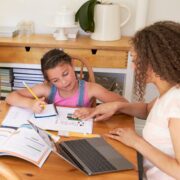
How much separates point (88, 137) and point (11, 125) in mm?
313

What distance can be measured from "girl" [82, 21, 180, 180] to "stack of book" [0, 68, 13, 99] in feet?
4.47

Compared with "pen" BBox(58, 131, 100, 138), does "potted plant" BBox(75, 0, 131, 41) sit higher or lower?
higher

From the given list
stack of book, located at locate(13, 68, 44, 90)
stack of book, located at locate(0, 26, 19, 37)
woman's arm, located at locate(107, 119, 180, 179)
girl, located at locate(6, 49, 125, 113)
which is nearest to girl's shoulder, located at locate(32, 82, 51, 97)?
girl, located at locate(6, 49, 125, 113)

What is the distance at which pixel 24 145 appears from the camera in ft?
3.42

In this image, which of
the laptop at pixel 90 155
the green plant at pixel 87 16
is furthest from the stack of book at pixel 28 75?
the laptop at pixel 90 155

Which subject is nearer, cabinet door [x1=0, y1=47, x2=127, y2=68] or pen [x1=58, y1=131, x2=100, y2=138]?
pen [x1=58, y1=131, x2=100, y2=138]

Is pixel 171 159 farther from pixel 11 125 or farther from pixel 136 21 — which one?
pixel 136 21

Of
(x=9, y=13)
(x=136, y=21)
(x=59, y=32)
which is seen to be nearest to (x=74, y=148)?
(x=59, y=32)

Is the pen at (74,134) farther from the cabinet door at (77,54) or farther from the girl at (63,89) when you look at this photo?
the cabinet door at (77,54)

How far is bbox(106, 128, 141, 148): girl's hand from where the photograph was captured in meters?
1.07

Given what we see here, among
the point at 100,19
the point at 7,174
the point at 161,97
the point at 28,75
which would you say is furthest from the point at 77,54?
the point at 7,174

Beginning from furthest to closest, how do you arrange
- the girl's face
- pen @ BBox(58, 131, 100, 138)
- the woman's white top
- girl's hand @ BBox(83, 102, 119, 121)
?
the girl's face < girl's hand @ BBox(83, 102, 119, 121) < pen @ BBox(58, 131, 100, 138) < the woman's white top

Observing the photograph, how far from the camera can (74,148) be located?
106 cm

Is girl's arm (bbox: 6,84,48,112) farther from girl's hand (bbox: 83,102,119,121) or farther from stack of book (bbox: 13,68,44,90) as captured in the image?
stack of book (bbox: 13,68,44,90)
